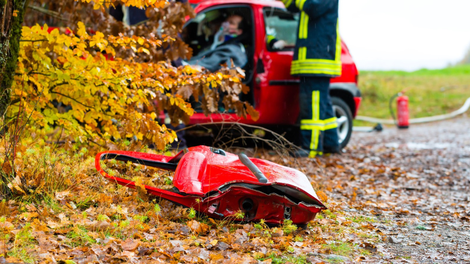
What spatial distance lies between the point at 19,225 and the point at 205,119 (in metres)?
3.47

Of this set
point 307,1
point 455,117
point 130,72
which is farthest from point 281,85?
point 455,117

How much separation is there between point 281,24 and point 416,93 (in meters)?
11.5

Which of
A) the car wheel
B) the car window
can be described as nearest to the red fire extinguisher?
the car wheel

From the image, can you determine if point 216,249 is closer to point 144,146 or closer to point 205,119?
point 144,146

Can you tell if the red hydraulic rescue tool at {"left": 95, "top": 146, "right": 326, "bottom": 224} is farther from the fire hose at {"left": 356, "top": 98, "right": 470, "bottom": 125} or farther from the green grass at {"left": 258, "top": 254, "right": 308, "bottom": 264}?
the fire hose at {"left": 356, "top": 98, "right": 470, "bottom": 125}

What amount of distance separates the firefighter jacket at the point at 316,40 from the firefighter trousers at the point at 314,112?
6.7 inches

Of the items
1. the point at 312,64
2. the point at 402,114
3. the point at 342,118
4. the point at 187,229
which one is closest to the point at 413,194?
the point at 312,64

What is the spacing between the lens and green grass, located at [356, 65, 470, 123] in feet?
50.7

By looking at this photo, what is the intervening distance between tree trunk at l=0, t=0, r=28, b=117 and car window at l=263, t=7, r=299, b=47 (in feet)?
12.6

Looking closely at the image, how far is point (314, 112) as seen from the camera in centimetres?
672

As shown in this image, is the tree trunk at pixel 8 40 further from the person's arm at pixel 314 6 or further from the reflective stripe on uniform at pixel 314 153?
the reflective stripe on uniform at pixel 314 153

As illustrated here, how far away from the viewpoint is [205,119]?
622cm

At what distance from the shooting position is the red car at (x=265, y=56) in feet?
21.3

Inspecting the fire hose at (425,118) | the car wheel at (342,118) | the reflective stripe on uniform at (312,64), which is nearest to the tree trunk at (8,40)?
the reflective stripe on uniform at (312,64)
